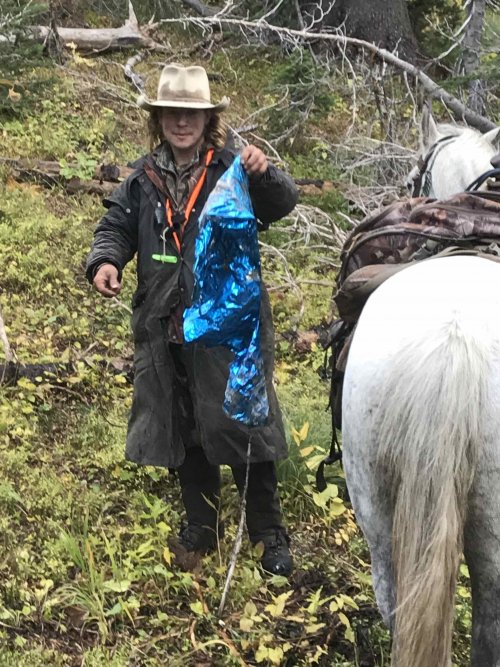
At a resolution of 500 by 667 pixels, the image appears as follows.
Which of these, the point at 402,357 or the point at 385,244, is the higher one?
the point at 385,244

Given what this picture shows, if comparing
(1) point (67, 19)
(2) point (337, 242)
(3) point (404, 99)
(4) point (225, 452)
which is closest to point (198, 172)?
(4) point (225, 452)

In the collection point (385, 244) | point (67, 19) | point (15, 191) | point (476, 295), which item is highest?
point (67, 19)

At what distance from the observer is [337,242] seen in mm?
6984

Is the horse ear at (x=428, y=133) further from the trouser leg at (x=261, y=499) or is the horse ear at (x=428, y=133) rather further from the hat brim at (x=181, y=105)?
the trouser leg at (x=261, y=499)

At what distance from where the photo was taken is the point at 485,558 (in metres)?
1.97

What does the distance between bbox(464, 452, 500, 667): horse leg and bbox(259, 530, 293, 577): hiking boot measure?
4.57 feet

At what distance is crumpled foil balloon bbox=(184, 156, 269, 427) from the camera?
270 centimetres

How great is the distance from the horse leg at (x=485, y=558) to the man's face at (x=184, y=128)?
1.88 m

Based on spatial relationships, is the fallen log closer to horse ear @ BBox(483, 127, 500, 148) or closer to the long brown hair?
the long brown hair

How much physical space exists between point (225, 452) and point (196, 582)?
60 cm

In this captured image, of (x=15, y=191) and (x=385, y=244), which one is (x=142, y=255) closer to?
(x=385, y=244)

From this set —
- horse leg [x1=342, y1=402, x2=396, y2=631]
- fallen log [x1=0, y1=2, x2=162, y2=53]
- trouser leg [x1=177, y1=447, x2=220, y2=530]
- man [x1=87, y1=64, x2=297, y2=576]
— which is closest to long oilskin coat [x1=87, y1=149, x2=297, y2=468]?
man [x1=87, y1=64, x2=297, y2=576]

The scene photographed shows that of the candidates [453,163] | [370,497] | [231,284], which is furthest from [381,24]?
[370,497]

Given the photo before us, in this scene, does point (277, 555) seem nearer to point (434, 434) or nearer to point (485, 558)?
point (485, 558)
